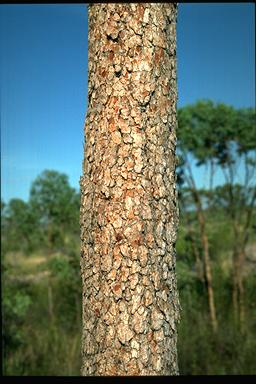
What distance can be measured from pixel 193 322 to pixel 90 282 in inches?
236

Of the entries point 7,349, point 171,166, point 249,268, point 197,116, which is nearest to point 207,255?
point 249,268

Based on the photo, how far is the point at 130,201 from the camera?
1469 millimetres

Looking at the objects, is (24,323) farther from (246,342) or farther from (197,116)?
(197,116)

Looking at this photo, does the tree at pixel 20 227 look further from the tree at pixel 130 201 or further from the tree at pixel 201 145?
the tree at pixel 130 201

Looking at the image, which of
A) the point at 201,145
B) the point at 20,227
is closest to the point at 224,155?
the point at 201,145

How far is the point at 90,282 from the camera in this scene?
1.54 m

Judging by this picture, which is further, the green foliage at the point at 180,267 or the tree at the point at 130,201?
the green foliage at the point at 180,267

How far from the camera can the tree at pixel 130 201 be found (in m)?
1.45

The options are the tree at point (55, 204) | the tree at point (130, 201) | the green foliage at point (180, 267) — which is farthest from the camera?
the tree at point (55, 204)

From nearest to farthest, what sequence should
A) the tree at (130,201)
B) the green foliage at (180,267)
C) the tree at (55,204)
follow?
the tree at (130,201) < the green foliage at (180,267) < the tree at (55,204)

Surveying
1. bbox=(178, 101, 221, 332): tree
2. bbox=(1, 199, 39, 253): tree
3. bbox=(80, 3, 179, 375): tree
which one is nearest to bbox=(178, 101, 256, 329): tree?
bbox=(178, 101, 221, 332): tree

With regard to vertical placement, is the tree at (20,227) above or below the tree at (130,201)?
above

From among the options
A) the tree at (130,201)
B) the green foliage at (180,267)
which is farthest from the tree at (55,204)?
the tree at (130,201)

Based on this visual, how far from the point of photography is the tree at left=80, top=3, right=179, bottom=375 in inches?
57.2
